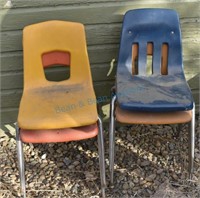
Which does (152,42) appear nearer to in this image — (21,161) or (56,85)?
(56,85)

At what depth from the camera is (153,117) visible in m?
2.42

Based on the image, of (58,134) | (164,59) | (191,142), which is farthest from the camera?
(164,59)

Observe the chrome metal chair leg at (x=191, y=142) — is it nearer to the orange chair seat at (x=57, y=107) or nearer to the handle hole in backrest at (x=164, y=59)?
the handle hole in backrest at (x=164, y=59)

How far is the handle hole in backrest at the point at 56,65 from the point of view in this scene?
8.93ft

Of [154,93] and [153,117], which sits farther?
[154,93]

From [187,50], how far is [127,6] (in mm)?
567

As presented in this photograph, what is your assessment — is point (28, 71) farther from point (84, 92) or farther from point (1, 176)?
point (1, 176)

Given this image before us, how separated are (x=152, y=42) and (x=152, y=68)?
0.57 ft

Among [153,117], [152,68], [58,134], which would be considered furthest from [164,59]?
[58,134]

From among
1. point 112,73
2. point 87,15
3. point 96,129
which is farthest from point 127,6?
point 96,129

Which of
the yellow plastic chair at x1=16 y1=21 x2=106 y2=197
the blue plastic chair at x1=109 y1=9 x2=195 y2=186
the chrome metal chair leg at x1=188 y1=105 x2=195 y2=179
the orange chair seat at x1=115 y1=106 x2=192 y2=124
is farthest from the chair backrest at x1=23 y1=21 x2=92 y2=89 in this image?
the chrome metal chair leg at x1=188 y1=105 x2=195 y2=179

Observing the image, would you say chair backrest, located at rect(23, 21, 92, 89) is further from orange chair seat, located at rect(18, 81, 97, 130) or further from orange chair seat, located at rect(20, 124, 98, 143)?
orange chair seat, located at rect(20, 124, 98, 143)

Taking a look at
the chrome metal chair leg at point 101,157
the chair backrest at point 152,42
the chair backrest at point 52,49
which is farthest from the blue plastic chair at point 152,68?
the chair backrest at point 52,49

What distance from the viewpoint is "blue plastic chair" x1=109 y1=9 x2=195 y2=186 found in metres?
2.46
